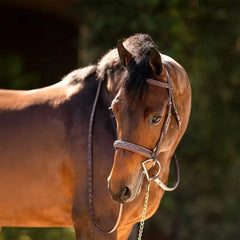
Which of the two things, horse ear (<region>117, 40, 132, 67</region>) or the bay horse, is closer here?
horse ear (<region>117, 40, 132, 67</region>)

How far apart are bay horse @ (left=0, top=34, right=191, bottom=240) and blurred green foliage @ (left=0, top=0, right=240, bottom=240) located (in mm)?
2353

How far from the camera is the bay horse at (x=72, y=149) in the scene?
10.5ft

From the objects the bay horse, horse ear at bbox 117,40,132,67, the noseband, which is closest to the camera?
the noseband

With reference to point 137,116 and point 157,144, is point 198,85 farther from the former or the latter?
point 137,116

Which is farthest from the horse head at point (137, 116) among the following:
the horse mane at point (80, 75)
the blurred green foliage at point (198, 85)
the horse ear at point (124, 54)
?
the blurred green foliage at point (198, 85)

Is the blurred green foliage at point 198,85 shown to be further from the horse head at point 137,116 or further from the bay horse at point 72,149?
the horse head at point 137,116

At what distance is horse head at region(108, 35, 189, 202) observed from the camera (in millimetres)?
2797

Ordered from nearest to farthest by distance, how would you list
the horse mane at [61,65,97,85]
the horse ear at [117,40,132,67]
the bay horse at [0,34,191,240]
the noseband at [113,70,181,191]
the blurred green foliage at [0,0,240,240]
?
the noseband at [113,70,181,191], the horse ear at [117,40,132,67], the bay horse at [0,34,191,240], the horse mane at [61,65,97,85], the blurred green foliage at [0,0,240,240]

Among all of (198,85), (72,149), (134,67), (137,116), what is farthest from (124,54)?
(198,85)

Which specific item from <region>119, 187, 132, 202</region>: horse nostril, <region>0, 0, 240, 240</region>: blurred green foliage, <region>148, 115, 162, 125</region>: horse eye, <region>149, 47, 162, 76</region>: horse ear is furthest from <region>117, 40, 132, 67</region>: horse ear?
<region>0, 0, 240, 240</region>: blurred green foliage

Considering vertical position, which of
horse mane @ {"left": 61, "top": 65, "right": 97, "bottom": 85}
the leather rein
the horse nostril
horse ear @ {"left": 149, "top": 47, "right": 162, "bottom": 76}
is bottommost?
the horse nostril

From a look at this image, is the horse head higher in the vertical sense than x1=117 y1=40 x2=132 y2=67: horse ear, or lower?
lower

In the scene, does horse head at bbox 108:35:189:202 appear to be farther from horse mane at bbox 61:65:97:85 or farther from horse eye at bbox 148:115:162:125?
horse mane at bbox 61:65:97:85

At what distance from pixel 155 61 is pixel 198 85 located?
136 inches
